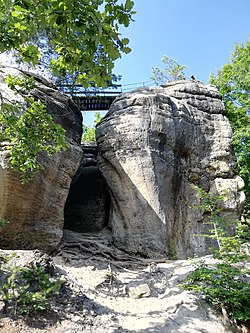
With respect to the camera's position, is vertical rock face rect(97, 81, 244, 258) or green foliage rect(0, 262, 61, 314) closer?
green foliage rect(0, 262, 61, 314)

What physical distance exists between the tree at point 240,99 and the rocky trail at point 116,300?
7.16 meters

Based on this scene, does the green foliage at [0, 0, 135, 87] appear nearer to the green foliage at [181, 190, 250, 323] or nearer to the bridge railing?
the green foliage at [181, 190, 250, 323]

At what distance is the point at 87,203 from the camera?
11.1 m

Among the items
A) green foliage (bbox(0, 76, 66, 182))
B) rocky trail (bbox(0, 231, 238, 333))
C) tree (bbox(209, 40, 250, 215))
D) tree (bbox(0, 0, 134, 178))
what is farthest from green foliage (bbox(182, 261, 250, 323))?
tree (bbox(209, 40, 250, 215))

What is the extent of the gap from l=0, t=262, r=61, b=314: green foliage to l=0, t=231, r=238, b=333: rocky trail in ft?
0.50

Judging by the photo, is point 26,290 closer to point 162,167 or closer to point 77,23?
point 77,23

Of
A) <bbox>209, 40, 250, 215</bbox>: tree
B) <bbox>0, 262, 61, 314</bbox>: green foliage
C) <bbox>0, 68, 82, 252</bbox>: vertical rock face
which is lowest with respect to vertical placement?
<bbox>0, 262, 61, 314</bbox>: green foliage

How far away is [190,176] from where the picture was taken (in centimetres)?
1028

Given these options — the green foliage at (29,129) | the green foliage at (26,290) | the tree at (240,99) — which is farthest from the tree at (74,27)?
the tree at (240,99)

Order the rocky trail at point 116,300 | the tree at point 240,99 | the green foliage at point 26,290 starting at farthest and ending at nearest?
the tree at point 240,99, the rocky trail at point 116,300, the green foliage at point 26,290

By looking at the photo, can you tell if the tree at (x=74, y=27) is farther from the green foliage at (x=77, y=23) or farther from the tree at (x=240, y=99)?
the tree at (x=240, y=99)

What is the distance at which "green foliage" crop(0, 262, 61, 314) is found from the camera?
4.26 m

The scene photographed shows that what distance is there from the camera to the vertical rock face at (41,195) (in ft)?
23.7

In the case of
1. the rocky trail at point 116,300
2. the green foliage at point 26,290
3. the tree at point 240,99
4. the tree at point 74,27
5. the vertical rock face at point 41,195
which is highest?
the tree at point 240,99
